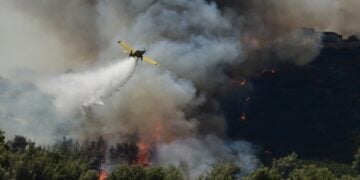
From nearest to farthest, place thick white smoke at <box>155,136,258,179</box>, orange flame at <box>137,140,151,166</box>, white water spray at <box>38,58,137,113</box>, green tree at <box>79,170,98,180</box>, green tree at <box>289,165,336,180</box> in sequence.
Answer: green tree at <box>79,170,98,180</box> < green tree at <box>289,165,336,180</box> < white water spray at <box>38,58,137,113</box> < thick white smoke at <box>155,136,258,179</box> < orange flame at <box>137,140,151,166</box>

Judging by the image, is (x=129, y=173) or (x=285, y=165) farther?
(x=285, y=165)

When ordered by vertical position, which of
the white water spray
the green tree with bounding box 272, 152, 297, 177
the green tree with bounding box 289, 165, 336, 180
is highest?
the white water spray

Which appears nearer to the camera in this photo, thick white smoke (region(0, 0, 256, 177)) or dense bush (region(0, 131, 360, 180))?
dense bush (region(0, 131, 360, 180))

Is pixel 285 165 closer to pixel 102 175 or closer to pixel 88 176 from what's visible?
pixel 102 175

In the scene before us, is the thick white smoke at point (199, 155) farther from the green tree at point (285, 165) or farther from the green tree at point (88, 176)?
the green tree at point (88, 176)

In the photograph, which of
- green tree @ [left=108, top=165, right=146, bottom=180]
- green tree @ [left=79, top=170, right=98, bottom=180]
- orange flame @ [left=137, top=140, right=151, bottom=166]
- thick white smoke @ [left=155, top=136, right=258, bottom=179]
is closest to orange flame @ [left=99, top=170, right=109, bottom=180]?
orange flame @ [left=137, top=140, right=151, bottom=166]

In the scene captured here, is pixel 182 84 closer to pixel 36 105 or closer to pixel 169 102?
pixel 169 102

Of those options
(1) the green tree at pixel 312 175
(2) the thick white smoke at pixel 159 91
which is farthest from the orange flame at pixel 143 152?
(1) the green tree at pixel 312 175

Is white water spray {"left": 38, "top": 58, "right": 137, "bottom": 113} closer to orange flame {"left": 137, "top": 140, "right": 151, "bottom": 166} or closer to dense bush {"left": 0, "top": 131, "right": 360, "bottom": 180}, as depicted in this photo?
orange flame {"left": 137, "top": 140, "right": 151, "bottom": 166}

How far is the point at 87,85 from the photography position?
136000 millimetres

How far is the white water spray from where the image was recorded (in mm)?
125312

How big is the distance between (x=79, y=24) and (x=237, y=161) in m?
66.7

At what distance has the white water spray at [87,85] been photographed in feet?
411

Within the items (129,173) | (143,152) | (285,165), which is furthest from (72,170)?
(285,165)
